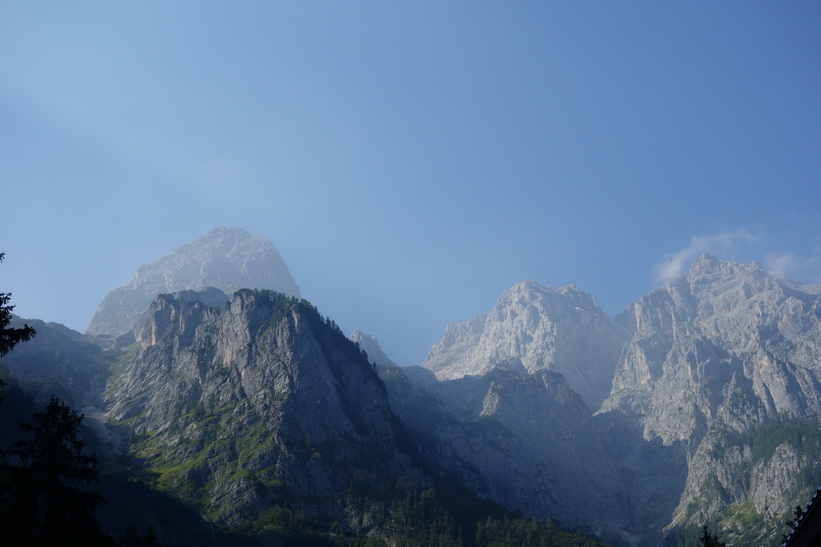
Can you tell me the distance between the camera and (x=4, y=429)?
→ 643 ft

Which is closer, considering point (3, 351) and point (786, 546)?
point (786, 546)

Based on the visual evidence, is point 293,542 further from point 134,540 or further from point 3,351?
point 3,351

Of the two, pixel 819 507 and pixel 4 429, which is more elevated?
pixel 819 507

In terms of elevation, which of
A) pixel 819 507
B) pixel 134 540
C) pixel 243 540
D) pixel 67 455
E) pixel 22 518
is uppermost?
pixel 819 507

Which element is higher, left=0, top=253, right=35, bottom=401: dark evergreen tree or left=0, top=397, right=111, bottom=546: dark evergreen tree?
left=0, top=253, right=35, bottom=401: dark evergreen tree

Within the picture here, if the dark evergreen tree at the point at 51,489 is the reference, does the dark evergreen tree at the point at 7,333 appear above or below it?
above

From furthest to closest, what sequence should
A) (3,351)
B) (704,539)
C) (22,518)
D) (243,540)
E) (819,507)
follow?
(243,540) < (704,539) < (22,518) < (3,351) < (819,507)

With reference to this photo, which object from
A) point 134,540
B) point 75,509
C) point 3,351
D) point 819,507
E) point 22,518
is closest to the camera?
point 819,507

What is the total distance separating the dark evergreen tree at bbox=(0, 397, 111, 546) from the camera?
126 ft

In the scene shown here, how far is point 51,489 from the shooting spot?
1578 inches

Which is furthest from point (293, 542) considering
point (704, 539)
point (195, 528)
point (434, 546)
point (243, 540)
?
point (704, 539)

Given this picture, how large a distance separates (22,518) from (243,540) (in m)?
175

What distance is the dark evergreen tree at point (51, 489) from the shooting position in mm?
38500

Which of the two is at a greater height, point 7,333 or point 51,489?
point 7,333
